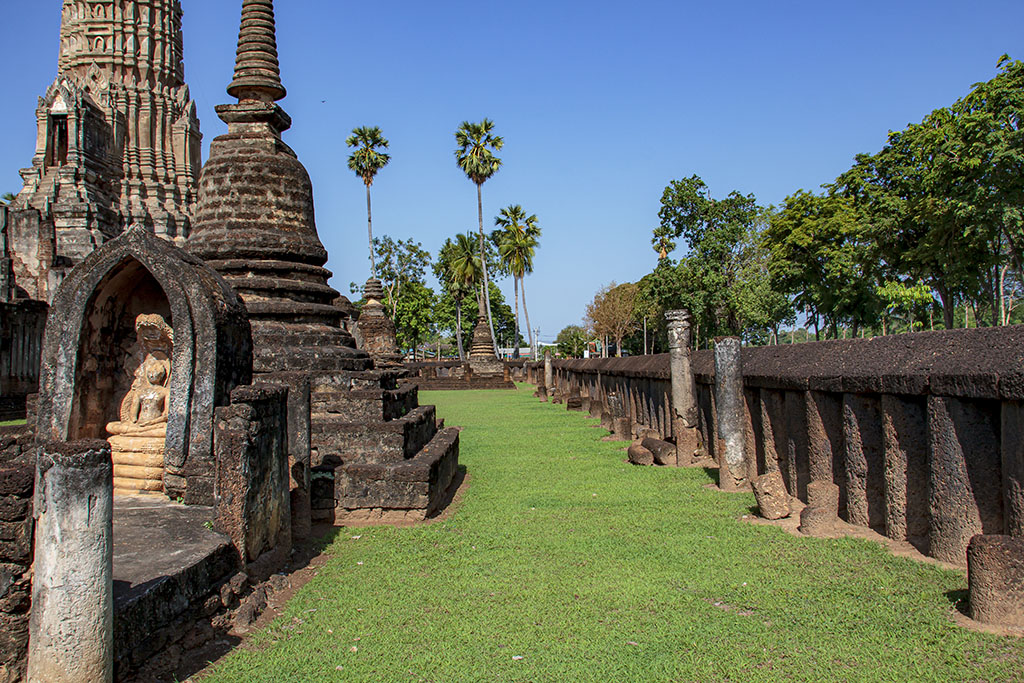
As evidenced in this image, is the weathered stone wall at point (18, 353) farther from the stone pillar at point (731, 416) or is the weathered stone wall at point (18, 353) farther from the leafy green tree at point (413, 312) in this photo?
the leafy green tree at point (413, 312)

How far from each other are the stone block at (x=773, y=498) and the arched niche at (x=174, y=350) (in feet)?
15.2

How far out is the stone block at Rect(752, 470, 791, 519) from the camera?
6945mm

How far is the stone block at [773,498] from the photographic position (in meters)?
6.95

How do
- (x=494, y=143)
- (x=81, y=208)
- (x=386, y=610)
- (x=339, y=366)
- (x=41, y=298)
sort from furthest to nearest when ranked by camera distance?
(x=494, y=143), (x=81, y=208), (x=41, y=298), (x=339, y=366), (x=386, y=610)

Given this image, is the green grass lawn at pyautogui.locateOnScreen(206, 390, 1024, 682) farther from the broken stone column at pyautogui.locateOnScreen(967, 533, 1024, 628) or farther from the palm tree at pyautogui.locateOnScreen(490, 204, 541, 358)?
the palm tree at pyautogui.locateOnScreen(490, 204, 541, 358)

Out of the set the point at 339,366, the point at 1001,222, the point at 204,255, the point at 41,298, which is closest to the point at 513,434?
the point at 339,366

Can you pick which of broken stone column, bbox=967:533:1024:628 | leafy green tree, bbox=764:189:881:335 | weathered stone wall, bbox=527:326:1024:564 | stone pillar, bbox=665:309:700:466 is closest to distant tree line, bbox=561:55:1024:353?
leafy green tree, bbox=764:189:881:335

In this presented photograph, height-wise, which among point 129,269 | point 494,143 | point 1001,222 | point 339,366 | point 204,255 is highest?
point 494,143

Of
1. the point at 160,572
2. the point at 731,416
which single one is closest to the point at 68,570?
the point at 160,572

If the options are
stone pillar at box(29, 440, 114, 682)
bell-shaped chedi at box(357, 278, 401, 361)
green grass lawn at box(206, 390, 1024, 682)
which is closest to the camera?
stone pillar at box(29, 440, 114, 682)

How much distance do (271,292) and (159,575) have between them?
18.8 feet

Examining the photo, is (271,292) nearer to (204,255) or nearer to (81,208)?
(204,255)

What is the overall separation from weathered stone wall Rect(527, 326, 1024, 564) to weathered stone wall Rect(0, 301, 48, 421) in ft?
57.7

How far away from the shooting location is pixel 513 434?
14758 mm
